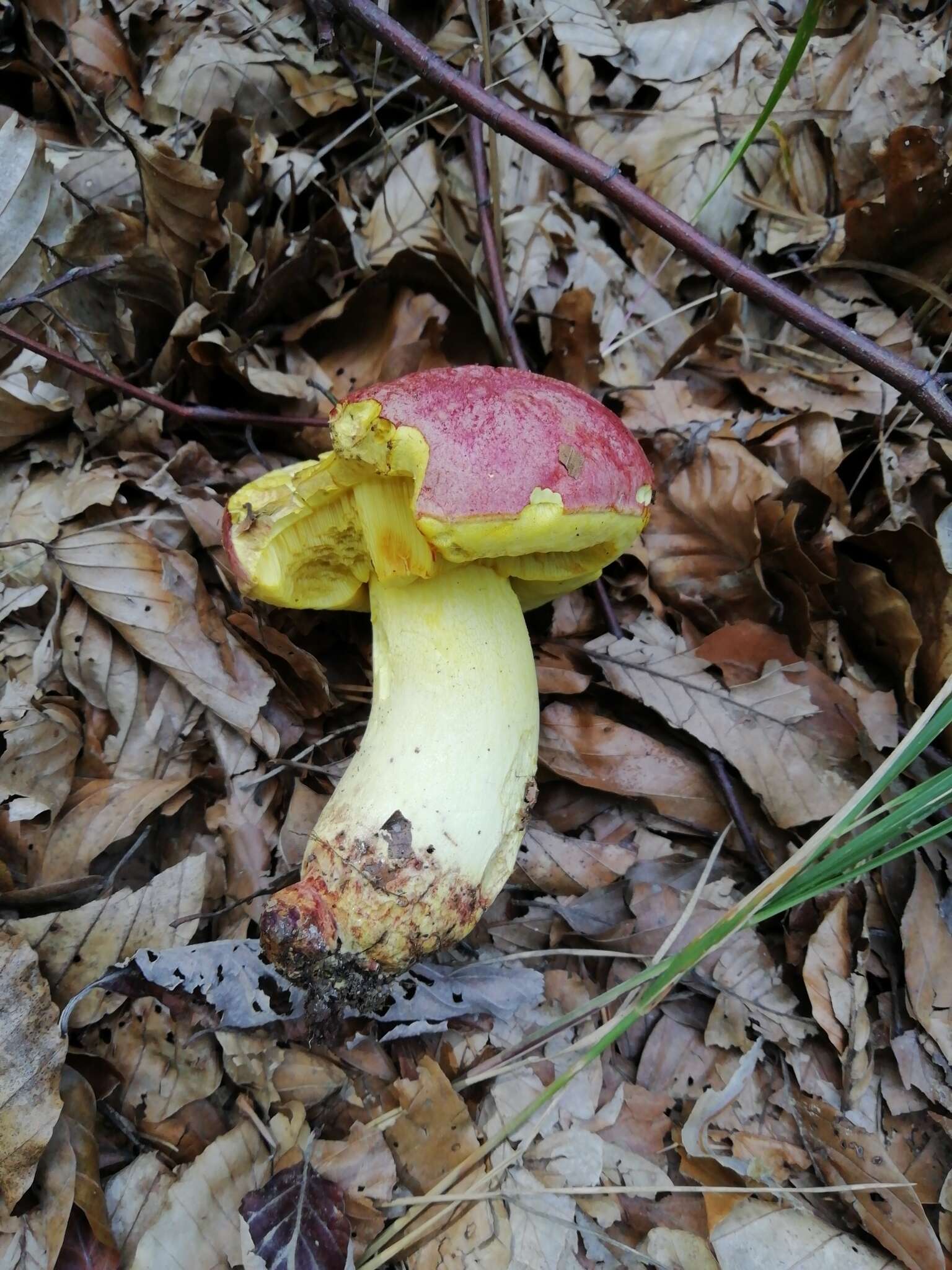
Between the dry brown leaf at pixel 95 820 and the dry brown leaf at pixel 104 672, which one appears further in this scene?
the dry brown leaf at pixel 104 672

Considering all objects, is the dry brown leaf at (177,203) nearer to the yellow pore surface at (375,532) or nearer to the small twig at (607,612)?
the yellow pore surface at (375,532)

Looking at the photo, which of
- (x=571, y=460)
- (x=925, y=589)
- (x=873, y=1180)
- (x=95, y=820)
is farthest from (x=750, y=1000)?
(x=95, y=820)

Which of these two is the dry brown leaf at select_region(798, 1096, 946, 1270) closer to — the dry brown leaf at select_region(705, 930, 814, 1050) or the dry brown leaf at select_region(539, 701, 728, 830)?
the dry brown leaf at select_region(705, 930, 814, 1050)

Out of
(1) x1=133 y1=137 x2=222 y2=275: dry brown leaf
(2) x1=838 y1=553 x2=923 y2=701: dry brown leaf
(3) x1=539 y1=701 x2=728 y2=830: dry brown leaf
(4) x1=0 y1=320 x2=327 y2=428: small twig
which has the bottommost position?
(3) x1=539 y1=701 x2=728 y2=830: dry brown leaf

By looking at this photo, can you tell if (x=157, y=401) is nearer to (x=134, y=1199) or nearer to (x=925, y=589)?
(x=134, y=1199)

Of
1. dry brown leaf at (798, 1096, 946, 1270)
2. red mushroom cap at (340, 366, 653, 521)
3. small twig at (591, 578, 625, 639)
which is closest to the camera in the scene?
red mushroom cap at (340, 366, 653, 521)

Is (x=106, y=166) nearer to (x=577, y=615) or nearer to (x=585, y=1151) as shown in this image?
(x=577, y=615)

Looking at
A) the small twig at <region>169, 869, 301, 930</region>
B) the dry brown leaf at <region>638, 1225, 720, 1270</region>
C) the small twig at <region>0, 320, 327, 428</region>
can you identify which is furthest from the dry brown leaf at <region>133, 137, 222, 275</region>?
the dry brown leaf at <region>638, 1225, 720, 1270</region>

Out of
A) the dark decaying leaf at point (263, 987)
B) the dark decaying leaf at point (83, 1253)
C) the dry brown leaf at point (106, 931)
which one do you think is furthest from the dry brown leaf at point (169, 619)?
the dark decaying leaf at point (83, 1253)
